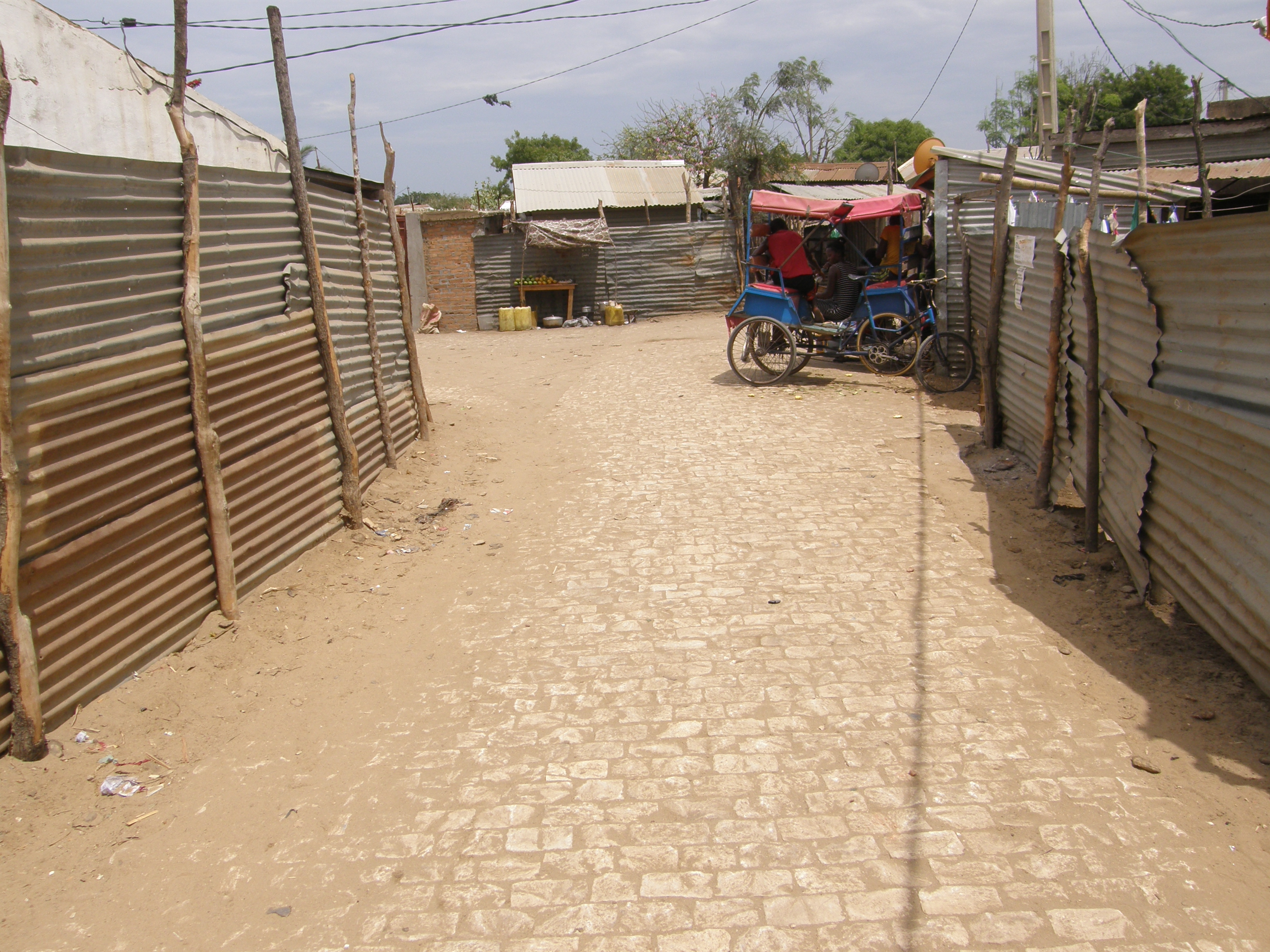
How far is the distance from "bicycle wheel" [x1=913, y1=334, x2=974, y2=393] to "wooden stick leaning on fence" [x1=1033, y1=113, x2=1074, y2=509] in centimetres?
458

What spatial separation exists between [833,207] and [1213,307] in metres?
8.42

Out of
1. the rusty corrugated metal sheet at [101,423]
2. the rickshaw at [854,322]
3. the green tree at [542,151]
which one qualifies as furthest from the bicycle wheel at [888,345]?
the green tree at [542,151]

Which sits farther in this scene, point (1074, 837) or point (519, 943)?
point (1074, 837)

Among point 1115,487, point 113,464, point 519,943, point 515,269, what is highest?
point 515,269

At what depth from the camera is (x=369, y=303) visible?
7.73 m

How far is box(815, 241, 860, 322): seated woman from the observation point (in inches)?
483

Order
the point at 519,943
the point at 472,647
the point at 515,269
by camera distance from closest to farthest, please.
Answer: the point at 519,943
the point at 472,647
the point at 515,269

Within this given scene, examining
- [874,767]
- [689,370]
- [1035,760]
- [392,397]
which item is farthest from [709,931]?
[689,370]

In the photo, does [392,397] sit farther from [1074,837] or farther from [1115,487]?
[1074,837]

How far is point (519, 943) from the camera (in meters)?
2.82

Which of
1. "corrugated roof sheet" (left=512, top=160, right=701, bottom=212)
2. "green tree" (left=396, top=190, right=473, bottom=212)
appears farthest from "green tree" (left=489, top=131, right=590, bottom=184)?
"corrugated roof sheet" (left=512, top=160, right=701, bottom=212)

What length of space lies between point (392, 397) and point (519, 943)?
242 inches

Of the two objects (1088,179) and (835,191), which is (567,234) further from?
(1088,179)

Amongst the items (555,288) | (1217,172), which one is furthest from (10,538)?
(555,288)
